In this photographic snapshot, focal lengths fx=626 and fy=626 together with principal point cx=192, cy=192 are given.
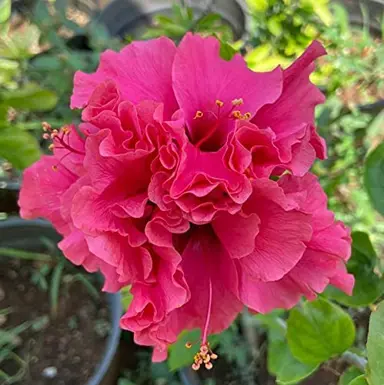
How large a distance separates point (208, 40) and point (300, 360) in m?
0.29

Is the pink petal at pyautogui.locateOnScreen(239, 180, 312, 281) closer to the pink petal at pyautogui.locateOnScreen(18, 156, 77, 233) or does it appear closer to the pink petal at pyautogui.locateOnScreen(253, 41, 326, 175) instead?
the pink petal at pyautogui.locateOnScreen(253, 41, 326, 175)

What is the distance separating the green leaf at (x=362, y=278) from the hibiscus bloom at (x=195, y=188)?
0.11m

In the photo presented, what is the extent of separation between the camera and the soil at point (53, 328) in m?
0.85

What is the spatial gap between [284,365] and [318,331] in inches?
2.9

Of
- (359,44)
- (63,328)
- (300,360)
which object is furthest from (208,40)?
(359,44)

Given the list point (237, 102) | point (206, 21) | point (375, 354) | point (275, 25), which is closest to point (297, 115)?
point (237, 102)

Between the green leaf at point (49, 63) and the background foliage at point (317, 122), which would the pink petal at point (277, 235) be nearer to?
the background foliage at point (317, 122)

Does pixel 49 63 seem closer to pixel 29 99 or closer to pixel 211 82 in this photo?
pixel 29 99

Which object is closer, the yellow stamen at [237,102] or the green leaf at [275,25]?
the yellow stamen at [237,102]

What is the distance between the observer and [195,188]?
0.40 meters

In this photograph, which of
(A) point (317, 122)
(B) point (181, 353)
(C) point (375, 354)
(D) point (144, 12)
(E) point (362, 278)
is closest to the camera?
(C) point (375, 354)

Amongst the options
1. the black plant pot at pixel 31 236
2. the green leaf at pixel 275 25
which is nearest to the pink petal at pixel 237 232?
Result: the black plant pot at pixel 31 236

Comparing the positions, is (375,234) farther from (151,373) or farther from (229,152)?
(229,152)

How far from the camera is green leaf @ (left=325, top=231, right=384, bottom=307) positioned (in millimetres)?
584
